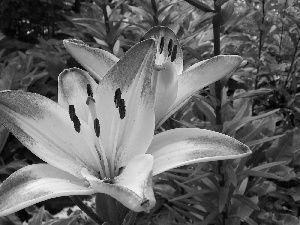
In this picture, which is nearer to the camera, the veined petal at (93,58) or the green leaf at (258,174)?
the veined petal at (93,58)

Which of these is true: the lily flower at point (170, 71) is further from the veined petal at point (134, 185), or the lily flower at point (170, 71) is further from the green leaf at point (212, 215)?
the green leaf at point (212, 215)

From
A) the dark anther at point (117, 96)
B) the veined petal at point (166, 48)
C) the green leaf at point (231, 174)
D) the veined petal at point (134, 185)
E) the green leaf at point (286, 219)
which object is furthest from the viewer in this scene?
the green leaf at point (286, 219)

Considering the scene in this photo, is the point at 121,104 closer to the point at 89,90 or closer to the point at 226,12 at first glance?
the point at 89,90

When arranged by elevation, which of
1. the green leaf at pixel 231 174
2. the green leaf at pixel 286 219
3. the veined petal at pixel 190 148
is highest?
the veined petal at pixel 190 148

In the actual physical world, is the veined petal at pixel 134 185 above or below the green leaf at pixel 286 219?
above

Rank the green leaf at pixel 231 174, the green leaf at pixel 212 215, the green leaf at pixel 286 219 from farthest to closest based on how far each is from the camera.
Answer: the green leaf at pixel 286 219 → the green leaf at pixel 212 215 → the green leaf at pixel 231 174

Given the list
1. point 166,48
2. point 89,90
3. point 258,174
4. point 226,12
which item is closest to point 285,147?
point 258,174

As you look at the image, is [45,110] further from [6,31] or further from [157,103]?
[6,31]

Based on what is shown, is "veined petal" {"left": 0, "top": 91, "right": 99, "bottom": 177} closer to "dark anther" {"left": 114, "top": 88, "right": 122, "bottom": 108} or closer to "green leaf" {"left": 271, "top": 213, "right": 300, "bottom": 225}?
"dark anther" {"left": 114, "top": 88, "right": 122, "bottom": 108}

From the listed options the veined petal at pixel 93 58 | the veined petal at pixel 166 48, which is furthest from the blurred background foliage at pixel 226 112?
the veined petal at pixel 93 58

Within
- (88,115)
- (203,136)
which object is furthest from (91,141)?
(203,136)
